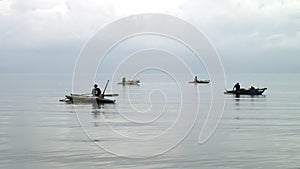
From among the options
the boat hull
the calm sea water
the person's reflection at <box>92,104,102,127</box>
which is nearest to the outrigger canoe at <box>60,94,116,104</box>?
the boat hull

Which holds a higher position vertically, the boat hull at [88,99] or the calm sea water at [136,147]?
the boat hull at [88,99]

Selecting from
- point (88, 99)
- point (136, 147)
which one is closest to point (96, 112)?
point (88, 99)

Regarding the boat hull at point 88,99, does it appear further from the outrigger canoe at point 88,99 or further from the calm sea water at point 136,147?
the calm sea water at point 136,147

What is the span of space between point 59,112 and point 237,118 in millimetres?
14307

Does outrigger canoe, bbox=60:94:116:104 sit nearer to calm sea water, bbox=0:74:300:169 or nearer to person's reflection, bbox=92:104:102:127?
person's reflection, bbox=92:104:102:127

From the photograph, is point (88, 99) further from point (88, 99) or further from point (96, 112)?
point (96, 112)

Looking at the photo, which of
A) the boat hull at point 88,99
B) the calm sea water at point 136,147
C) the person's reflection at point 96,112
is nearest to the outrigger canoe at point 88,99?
the boat hull at point 88,99

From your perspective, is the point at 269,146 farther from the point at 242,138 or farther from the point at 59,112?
the point at 59,112

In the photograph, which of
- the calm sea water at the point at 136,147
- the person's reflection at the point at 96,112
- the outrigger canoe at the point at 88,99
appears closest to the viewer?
the calm sea water at the point at 136,147

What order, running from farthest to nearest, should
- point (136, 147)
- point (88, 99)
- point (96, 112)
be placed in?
1. point (88, 99)
2. point (96, 112)
3. point (136, 147)

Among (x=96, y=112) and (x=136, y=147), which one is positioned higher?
(x=96, y=112)

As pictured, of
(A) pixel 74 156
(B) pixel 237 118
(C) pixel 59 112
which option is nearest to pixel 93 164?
(A) pixel 74 156

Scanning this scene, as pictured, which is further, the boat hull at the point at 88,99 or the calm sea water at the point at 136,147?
the boat hull at the point at 88,99

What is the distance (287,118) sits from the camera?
3941 centimetres
